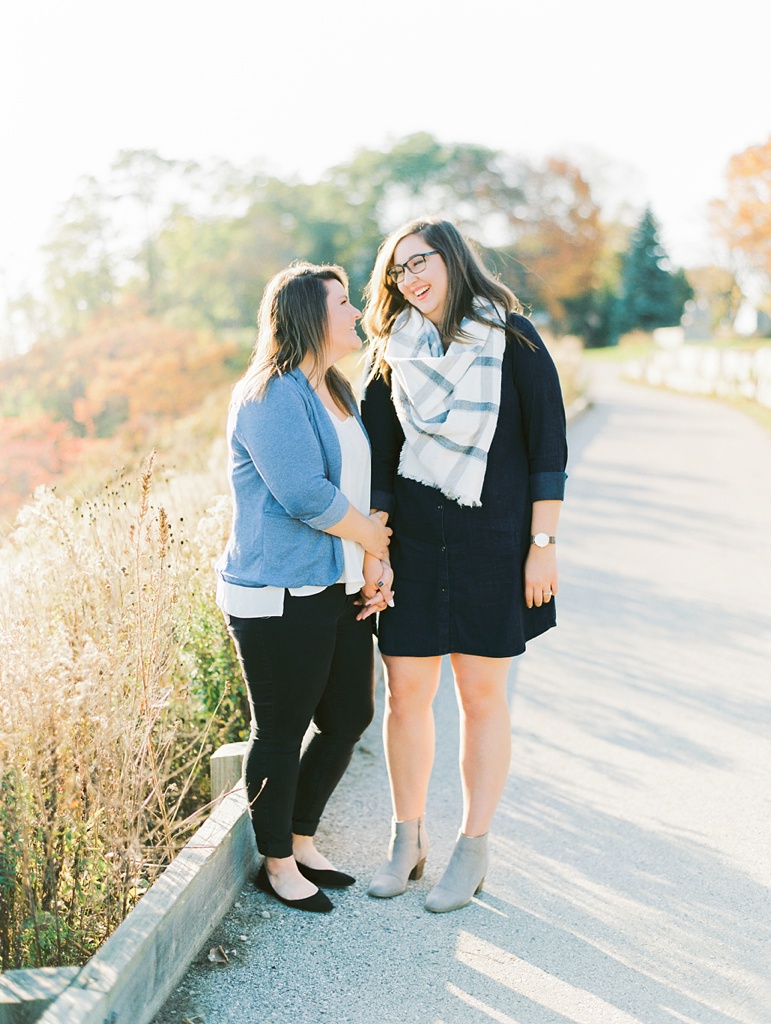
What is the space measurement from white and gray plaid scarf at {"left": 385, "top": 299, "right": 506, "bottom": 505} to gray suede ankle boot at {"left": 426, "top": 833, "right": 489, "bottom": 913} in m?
1.11

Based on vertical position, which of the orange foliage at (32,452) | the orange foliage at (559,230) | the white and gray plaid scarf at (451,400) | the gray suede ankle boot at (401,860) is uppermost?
the orange foliage at (559,230)

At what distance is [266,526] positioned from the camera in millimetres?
2891

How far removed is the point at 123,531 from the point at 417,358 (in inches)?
58.7

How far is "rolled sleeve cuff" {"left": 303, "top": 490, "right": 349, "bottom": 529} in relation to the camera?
9.32ft

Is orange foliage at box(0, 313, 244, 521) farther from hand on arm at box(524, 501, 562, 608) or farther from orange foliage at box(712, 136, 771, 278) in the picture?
orange foliage at box(712, 136, 771, 278)

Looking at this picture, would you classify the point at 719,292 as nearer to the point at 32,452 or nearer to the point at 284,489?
the point at 32,452

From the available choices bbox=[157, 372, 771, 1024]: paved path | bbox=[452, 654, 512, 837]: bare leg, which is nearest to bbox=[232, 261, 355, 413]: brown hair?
bbox=[452, 654, 512, 837]: bare leg

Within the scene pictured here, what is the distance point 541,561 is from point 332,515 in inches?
27.7

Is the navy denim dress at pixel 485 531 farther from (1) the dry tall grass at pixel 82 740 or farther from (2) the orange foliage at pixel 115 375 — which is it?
(2) the orange foliage at pixel 115 375

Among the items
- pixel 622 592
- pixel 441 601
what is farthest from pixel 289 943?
pixel 622 592

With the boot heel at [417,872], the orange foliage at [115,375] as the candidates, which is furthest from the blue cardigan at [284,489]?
Answer: the orange foliage at [115,375]

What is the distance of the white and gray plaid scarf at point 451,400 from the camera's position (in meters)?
2.99

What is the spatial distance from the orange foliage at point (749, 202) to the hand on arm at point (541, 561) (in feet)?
135

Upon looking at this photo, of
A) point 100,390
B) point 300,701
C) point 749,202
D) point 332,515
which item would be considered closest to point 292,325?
point 332,515
